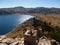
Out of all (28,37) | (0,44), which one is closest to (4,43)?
(0,44)

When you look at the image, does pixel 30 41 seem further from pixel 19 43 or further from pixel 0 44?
pixel 0 44

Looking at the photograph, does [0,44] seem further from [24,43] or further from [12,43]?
[24,43]

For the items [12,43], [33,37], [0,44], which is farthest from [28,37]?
[0,44]

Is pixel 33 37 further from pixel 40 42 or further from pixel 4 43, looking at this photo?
pixel 4 43

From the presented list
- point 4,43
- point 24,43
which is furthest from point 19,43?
point 4,43

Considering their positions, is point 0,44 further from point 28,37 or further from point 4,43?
point 28,37
